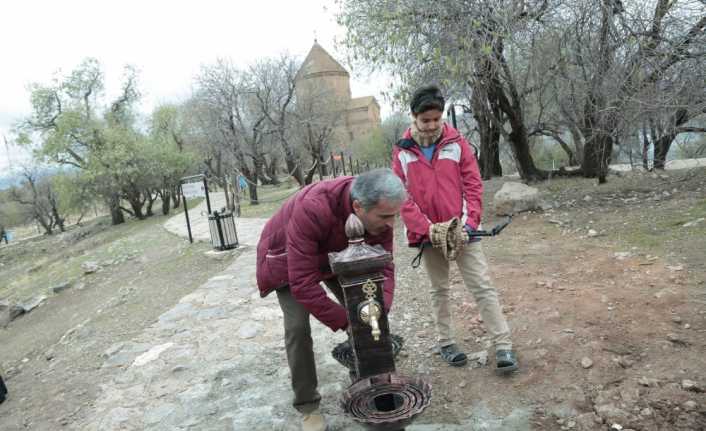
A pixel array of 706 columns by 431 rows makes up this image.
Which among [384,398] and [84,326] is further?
[84,326]

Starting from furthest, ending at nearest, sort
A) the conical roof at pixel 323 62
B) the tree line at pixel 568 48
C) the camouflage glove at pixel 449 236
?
the conical roof at pixel 323 62 < the tree line at pixel 568 48 < the camouflage glove at pixel 449 236

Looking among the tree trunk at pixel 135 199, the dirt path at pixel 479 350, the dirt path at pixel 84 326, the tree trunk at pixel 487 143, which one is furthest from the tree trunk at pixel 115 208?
the dirt path at pixel 479 350

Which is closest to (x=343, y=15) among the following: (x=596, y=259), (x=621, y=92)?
(x=621, y=92)

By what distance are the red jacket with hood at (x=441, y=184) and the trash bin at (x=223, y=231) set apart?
6382mm

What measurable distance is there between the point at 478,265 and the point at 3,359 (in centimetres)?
670

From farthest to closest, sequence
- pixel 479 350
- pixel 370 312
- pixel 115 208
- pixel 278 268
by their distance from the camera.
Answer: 1. pixel 115 208
2. pixel 479 350
3. pixel 278 268
4. pixel 370 312

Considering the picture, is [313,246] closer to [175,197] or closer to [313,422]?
[313,422]

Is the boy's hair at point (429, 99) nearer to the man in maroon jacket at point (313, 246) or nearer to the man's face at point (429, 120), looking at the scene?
the man's face at point (429, 120)

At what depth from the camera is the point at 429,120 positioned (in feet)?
9.93

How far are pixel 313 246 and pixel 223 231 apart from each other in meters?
7.08

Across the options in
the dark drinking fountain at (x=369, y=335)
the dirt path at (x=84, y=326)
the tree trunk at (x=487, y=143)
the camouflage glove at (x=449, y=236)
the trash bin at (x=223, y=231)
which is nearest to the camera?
the dark drinking fountain at (x=369, y=335)

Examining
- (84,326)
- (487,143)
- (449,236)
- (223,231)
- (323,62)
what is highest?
(323,62)

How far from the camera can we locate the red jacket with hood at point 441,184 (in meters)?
3.12

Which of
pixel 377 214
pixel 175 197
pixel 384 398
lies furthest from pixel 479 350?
pixel 175 197
